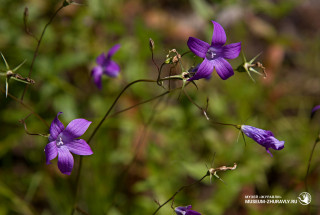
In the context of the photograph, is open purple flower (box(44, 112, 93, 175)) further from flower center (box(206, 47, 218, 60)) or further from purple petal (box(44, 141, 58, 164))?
flower center (box(206, 47, 218, 60))

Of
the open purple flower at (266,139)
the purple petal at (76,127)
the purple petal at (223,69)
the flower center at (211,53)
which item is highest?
the flower center at (211,53)

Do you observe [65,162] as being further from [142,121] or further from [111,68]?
[142,121]

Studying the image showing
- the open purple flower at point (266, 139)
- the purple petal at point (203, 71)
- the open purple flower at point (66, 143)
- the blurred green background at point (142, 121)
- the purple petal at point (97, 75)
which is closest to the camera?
the purple petal at point (203, 71)

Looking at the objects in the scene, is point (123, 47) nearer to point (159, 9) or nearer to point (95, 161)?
point (95, 161)

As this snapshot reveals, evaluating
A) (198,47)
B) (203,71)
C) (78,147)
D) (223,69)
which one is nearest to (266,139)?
(223,69)

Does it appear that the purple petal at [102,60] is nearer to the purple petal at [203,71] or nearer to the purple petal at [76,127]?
the purple petal at [76,127]

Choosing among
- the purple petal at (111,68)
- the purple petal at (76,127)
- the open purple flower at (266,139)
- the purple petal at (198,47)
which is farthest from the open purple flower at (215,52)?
the purple petal at (111,68)

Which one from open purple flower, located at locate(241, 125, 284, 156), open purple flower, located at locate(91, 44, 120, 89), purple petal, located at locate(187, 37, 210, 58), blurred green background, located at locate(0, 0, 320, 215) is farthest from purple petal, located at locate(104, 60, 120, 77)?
open purple flower, located at locate(241, 125, 284, 156)
